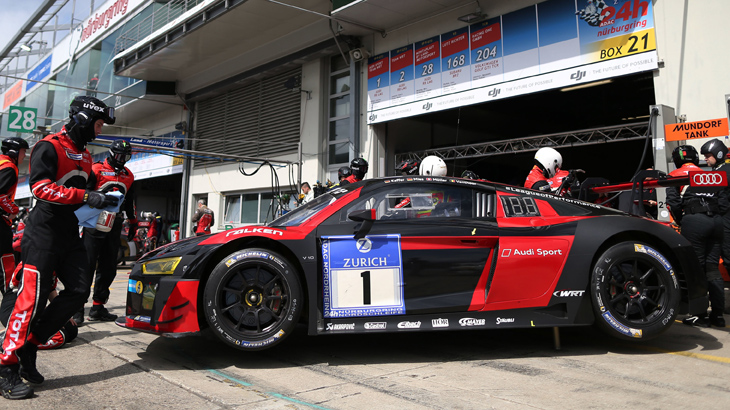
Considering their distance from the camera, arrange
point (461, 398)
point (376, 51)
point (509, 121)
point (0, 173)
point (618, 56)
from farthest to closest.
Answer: point (509, 121) → point (376, 51) → point (618, 56) → point (0, 173) → point (461, 398)

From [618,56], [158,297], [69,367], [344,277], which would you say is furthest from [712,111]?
[69,367]

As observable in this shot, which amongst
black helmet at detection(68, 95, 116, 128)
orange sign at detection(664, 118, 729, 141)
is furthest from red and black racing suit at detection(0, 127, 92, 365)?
orange sign at detection(664, 118, 729, 141)

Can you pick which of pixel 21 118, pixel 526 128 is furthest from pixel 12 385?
pixel 21 118

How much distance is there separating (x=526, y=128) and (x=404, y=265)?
14.1 m

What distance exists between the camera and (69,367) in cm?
348

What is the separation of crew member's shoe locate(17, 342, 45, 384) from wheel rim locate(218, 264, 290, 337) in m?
1.14

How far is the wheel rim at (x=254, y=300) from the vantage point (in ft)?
11.4

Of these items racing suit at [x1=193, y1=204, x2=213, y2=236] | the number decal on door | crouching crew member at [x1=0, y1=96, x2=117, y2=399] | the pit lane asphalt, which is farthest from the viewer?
racing suit at [x1=193, y1=204, x2=213, y2=236]

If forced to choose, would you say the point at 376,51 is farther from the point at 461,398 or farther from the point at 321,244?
the point at 461,398

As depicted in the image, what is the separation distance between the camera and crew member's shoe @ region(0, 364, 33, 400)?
2777 mm

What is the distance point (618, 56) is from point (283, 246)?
23.8 ft

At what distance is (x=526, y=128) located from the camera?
16391mm

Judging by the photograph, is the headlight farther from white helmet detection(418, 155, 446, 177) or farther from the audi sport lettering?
white helmet detection(418, 155, 446, 177)

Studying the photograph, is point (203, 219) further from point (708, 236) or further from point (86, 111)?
point (708, 236)
